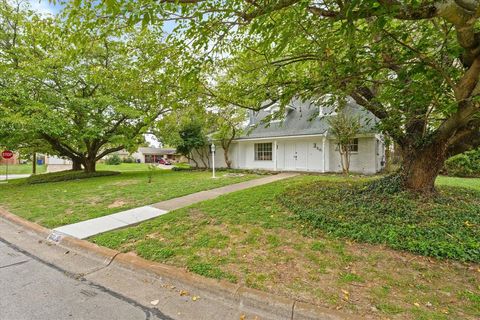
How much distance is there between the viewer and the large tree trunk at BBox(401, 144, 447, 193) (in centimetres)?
524

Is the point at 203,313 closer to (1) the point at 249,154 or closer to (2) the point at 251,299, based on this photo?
(2) the point at 251,299

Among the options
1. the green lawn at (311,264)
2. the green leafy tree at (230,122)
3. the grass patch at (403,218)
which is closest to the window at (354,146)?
the green leafy tree at (230,122)

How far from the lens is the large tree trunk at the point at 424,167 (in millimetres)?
5242

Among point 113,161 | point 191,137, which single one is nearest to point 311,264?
point 191,137

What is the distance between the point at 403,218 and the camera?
4285 millimetres

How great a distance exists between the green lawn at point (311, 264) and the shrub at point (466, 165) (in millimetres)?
10235

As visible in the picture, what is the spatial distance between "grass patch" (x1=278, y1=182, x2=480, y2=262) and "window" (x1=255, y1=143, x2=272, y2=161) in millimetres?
9849

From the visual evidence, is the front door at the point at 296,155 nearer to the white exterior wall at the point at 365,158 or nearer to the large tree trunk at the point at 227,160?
the white exterior wall at the point at 365,158

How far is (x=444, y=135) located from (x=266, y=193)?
14.8ft

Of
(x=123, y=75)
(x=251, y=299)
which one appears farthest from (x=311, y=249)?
(x=123, y=75)

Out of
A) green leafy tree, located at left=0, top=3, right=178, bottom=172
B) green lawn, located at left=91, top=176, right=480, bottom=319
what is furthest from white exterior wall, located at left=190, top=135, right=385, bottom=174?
green lawn, located at left=91, top=176, right=480, bottom=319

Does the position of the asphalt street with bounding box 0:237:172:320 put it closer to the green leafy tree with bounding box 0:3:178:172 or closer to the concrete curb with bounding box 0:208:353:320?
the concrete curb with bounding box 0:208:353:320

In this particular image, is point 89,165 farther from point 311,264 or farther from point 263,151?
point 311,264

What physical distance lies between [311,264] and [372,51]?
12.2 ft
